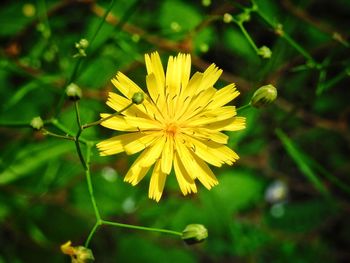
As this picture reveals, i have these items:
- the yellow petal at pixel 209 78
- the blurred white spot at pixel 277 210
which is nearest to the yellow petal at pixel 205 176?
the yellow petal at pixel 209 78

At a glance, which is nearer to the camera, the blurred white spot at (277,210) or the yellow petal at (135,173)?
the yellow petal at (135,173)

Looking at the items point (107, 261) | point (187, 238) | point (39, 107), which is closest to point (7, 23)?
point (39, 107)

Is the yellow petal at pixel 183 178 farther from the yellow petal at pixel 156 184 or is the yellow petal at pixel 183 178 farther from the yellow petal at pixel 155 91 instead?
the yellow petal at pixel 155 91

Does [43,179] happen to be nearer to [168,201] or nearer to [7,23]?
[168,201]

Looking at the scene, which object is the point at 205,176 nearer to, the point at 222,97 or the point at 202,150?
the point at 202,150

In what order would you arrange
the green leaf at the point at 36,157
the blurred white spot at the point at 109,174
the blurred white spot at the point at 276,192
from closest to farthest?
the green leaf at the point at 36,157, the blurred white spot at the point at 109,174, the blurred white spot at the point at 276,192

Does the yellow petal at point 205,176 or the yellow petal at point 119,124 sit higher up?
the yellow petal at point 119,124

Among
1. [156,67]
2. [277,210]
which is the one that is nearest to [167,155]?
[156,67]
